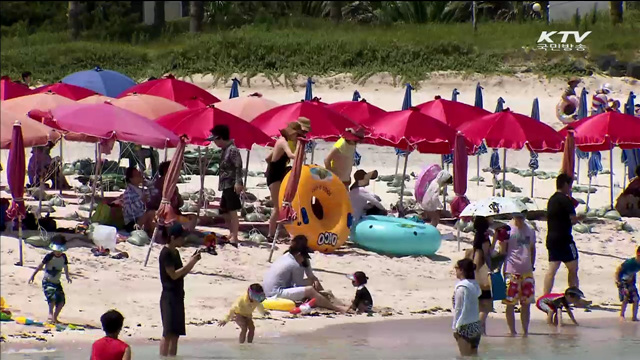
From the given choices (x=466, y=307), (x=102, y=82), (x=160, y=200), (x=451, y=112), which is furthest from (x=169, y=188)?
(x=102, y=82)

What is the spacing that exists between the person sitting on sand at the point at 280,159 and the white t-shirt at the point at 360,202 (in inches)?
42.2

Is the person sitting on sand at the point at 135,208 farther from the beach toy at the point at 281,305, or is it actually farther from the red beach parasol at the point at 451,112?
the red beach parasol at the point at 451,112

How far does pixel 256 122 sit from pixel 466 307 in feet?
25.2

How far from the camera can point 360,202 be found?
17.8 meters

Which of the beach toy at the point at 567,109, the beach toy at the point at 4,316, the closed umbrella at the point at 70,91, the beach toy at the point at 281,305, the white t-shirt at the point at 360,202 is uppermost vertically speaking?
the closed umbrella at the point at 70,91

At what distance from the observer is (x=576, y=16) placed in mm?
33594

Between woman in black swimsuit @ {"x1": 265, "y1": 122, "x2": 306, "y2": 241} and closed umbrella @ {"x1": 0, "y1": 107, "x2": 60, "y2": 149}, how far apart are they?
271 centimetres

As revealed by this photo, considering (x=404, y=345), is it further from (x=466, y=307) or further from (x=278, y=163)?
(x=278, y=163)

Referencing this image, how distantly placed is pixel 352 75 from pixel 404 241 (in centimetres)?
1391

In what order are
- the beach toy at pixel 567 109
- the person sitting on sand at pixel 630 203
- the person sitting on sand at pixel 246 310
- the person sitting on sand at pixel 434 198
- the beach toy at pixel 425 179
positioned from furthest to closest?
the beach toy at pixel 567 109
the person sitting on sand at pixel 630 203
the beach toy at pixel 425 179
the person sitting on sand at pixel 434 198
the person sitting on sand at pixel 246 310

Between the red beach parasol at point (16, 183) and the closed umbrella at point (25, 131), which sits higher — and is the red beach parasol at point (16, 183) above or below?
below

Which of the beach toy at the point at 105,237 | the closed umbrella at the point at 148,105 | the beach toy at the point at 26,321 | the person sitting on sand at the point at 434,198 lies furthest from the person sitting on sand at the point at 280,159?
the beach toy at the point at 26,321

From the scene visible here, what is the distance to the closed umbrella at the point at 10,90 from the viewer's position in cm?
2070

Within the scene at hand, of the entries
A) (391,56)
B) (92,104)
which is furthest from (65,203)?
(391,56)
